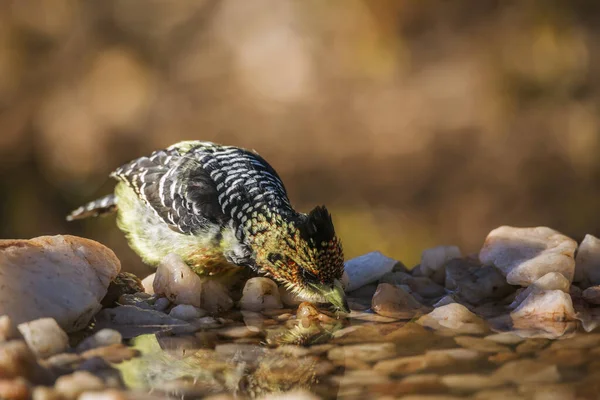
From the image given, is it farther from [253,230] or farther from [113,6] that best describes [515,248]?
[113,6]

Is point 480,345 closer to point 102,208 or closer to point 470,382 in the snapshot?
point 470,382

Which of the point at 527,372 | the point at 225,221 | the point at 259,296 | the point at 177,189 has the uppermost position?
the point at 177,189

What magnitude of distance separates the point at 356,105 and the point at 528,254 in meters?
4.10

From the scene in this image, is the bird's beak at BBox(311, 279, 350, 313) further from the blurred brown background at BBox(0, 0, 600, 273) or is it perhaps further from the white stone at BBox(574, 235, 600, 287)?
the blurred brown background at BBox(0, 0, 600, 273)

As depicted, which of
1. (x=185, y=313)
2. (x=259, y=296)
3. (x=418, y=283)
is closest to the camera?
(x=185, y=313)

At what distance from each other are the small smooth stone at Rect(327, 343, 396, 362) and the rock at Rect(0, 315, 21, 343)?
0.94 meters

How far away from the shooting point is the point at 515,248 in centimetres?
320

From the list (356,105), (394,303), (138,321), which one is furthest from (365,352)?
(356,105)

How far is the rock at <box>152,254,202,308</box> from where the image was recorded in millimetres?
2936

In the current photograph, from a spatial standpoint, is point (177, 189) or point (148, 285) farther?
point (177, 189)

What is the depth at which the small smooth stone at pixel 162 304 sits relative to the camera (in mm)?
2925

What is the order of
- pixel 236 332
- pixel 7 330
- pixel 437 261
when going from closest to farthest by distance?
pixel 7 330, pixel 236 332, pixel 437 261

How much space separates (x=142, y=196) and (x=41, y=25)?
4.44m

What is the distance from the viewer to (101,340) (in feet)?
7.88
